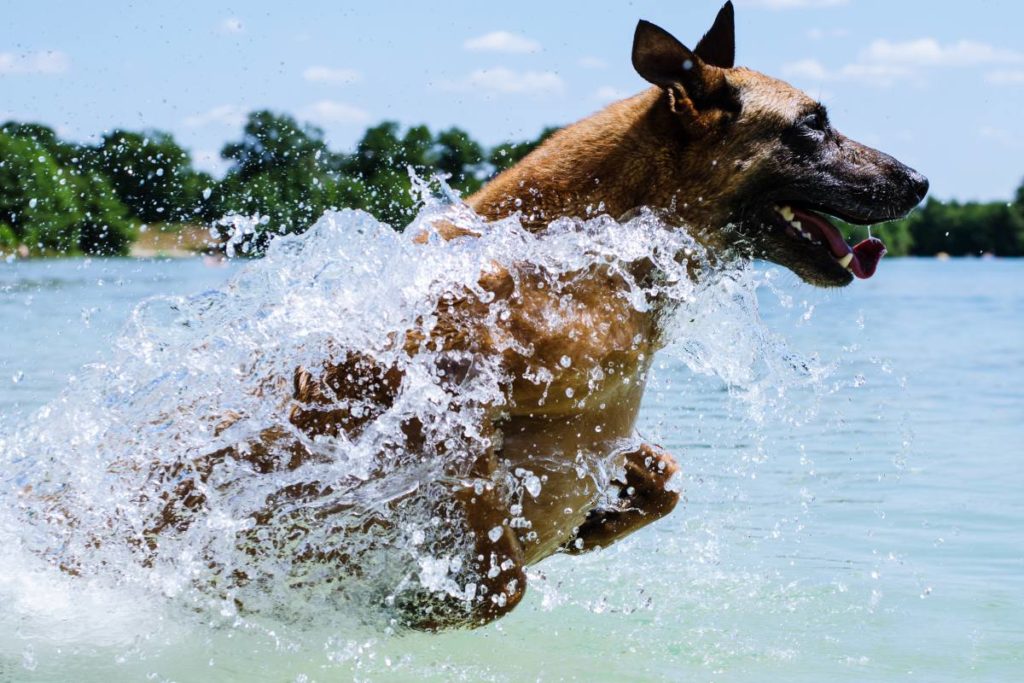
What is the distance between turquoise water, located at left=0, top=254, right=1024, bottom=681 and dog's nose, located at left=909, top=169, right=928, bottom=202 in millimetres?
632

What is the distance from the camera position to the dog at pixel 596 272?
443 cm

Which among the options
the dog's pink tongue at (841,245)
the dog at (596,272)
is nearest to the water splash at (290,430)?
the dog at (596,272)

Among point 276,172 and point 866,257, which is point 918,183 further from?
point 276,172

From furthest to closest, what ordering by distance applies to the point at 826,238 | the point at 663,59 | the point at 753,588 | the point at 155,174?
the point at 155,174 < the point at 753,588 < the point at 826,238 < the point at 663,59

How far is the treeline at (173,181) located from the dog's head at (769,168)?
1.53 m

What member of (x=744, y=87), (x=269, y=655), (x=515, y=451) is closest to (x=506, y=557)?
(x=515, y=451)

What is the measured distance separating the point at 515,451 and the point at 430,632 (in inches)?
29.7

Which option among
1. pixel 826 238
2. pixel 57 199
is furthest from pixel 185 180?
pixel 826 238

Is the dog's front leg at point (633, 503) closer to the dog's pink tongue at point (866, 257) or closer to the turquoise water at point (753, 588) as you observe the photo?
the turquoise water at point (753, 588)

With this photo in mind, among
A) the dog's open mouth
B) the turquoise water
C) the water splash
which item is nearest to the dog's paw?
the water splash

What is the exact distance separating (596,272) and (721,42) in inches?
46.3

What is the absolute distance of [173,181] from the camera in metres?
7.75

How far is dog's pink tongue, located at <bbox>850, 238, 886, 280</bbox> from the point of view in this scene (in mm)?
4902

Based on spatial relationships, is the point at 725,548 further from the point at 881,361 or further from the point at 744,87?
the point at 881,361
